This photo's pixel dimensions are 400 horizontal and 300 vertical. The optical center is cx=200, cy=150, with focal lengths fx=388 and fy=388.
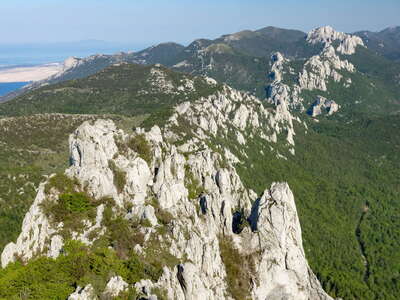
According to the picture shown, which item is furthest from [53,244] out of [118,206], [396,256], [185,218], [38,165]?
[396,256]

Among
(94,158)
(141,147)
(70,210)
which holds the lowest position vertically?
(70,210)

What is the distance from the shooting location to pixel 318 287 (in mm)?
99688

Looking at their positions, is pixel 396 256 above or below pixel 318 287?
below

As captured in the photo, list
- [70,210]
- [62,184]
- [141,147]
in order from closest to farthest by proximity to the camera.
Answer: [70,210] < [62,184] < [141,147]

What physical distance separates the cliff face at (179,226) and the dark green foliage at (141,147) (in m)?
0.33

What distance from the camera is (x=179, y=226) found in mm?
88188

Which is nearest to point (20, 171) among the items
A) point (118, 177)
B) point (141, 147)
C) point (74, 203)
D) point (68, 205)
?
point (141, 147)

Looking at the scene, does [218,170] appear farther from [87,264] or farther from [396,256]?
[396,256]

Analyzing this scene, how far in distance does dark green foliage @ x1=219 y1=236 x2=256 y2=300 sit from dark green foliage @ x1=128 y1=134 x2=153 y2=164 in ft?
109

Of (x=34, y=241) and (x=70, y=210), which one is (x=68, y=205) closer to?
(x=70, y=210)

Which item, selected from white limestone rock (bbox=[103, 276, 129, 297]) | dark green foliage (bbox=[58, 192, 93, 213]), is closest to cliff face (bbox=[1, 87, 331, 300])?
white limestone rock (bbox=[103, 276, 129, 297])

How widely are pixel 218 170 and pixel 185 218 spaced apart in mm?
34979

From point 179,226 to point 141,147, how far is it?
34926 millimetres

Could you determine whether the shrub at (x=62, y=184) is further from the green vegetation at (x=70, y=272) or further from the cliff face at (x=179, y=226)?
the green vegetation at (x=70, y=272)
